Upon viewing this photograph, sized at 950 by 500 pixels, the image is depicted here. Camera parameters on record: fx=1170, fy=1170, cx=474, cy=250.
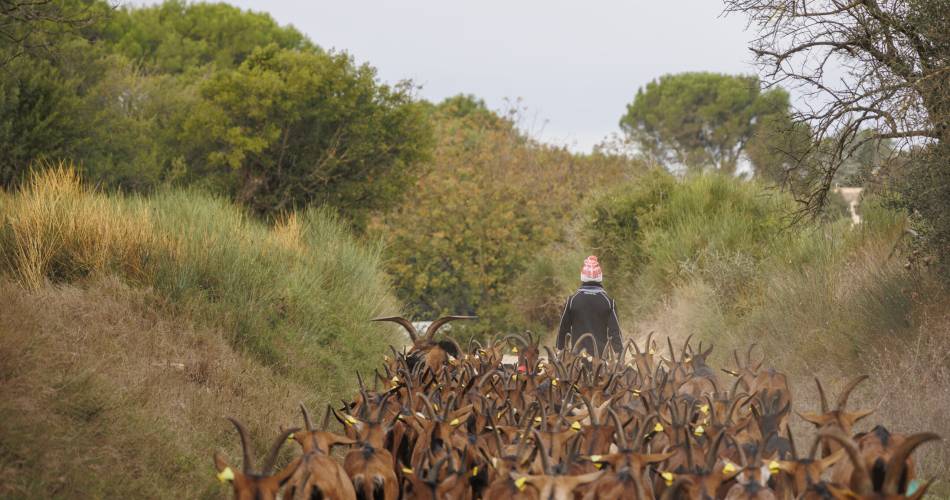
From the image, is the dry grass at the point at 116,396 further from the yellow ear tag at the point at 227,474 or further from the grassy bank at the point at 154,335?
the yellow ear tag at the point at 227,474

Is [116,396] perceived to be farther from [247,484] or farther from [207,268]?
[207,268]

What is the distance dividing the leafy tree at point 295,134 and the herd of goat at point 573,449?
1303 centimetres

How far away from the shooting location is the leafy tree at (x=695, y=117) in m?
63.5

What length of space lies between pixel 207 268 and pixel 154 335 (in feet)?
5.68

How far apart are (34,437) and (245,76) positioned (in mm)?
15276

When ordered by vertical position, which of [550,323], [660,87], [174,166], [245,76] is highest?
[660,87]

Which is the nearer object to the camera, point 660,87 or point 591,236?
point 591,236

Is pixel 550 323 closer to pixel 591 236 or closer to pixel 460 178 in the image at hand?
pixel 591 236

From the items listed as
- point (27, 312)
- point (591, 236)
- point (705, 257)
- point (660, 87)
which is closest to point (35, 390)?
point (27, 312)

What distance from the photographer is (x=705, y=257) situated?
71.0 ft

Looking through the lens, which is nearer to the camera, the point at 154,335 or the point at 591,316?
the point at 154,335

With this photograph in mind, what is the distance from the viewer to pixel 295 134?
22750 millimetres

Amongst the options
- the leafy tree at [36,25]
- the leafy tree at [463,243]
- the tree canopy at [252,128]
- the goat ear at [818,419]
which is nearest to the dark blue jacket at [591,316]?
the goat ear at [818,419]

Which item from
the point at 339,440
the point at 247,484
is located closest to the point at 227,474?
the point at 247,484
